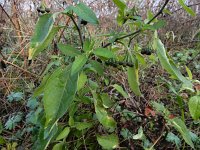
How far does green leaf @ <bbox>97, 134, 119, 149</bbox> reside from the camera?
1169 millimetres

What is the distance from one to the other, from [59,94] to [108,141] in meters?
0.36

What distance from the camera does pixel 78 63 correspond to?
985mm

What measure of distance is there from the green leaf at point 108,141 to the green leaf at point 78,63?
343mm

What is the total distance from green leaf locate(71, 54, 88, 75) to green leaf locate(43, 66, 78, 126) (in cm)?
2

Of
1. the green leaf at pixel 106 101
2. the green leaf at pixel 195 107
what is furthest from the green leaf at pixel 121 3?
the green leaf at pixel 195 107

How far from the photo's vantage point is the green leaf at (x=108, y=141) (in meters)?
1.17

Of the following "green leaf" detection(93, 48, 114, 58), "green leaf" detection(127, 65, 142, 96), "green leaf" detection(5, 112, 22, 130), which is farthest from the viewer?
"green leaf" detection(5, 112, 22, 130)

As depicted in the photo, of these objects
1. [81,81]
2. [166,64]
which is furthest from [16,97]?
[166,64]

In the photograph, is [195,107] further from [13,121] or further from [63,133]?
[13,121]

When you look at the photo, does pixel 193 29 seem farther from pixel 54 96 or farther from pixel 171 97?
pixel 54 96

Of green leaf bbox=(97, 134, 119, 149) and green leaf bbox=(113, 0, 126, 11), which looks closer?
green leaf bbox=(113, 0, 126, 11)

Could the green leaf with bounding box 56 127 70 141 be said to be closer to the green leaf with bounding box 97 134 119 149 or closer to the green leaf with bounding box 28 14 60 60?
the green leaf with bounding box 97 134 119 149

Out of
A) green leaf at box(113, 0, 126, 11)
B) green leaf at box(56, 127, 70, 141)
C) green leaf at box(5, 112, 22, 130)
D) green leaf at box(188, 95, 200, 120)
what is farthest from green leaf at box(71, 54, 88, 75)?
green leaf at box(5, 112, 22, 130)

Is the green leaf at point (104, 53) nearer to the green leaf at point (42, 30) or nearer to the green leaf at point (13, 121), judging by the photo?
the green leaf at point (42, 30)
